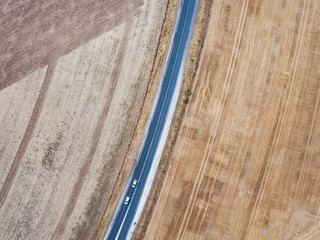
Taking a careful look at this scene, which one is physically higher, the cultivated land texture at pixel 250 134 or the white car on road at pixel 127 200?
the cultivated land texture at pixel 250 134

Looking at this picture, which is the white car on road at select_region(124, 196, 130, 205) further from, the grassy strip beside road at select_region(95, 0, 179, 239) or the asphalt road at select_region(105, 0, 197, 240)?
the grassy strip beside road at select_region(95, 0, 179, 239)

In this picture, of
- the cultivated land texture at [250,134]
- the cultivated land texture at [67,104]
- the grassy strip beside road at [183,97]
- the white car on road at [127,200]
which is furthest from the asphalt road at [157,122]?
the cultivated land texture at [250,134]

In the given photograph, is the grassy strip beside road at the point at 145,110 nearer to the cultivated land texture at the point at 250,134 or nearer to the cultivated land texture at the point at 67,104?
the cultivated land texture at the point at 67,104

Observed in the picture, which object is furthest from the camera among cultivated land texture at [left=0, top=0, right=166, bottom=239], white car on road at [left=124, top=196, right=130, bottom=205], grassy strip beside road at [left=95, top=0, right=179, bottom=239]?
grassy strip beside road at [left=95, top=0, right=179, bottom=239]

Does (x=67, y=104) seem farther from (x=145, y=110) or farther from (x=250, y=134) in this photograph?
(x=250, y=134)

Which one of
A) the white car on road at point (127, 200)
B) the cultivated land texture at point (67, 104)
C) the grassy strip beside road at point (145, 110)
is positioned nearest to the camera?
the cultivated land texture at point (67, 104)

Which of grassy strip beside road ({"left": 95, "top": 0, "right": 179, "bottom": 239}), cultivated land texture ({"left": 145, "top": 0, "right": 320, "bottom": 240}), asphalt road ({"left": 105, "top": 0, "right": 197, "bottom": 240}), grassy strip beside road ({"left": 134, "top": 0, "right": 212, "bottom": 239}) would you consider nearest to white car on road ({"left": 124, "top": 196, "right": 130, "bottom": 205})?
asphalt road ({"left": 105, "top": 0, "right": 197, "bottom": 240})

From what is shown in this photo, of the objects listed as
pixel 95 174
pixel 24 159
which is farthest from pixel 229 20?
pixel 24 159
